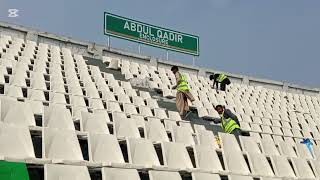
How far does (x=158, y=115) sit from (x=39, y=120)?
9.53 ft

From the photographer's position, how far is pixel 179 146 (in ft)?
16.3

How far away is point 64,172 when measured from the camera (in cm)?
342

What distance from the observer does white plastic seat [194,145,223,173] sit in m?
4.99

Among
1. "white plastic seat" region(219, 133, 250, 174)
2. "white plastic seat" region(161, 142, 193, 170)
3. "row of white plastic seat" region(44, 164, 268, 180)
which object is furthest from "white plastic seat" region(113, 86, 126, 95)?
"row of white plastic seat" region(44, 164, 268, 180)

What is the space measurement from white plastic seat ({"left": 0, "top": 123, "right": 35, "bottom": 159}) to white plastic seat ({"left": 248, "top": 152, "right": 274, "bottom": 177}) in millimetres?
2653

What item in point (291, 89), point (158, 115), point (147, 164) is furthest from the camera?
point (291, 89)

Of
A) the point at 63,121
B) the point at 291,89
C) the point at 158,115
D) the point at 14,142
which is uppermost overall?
the point at 291,89

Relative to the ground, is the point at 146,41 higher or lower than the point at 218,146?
higher

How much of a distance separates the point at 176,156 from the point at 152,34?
16.0 meters

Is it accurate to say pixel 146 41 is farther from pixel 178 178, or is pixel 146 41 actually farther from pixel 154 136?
pixel 178 178

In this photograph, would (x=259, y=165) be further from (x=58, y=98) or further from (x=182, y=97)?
(x=182, y=97)

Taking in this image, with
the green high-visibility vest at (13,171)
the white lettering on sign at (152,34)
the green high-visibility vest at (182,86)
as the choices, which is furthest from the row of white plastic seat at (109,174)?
the white lettering on sign at (152,34)

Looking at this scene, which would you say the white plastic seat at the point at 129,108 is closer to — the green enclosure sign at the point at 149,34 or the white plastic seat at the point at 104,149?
the white plastic seat at the point at 104,149

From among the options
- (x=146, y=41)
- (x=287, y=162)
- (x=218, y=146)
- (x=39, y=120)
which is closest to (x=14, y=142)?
(x=39, y=120)
